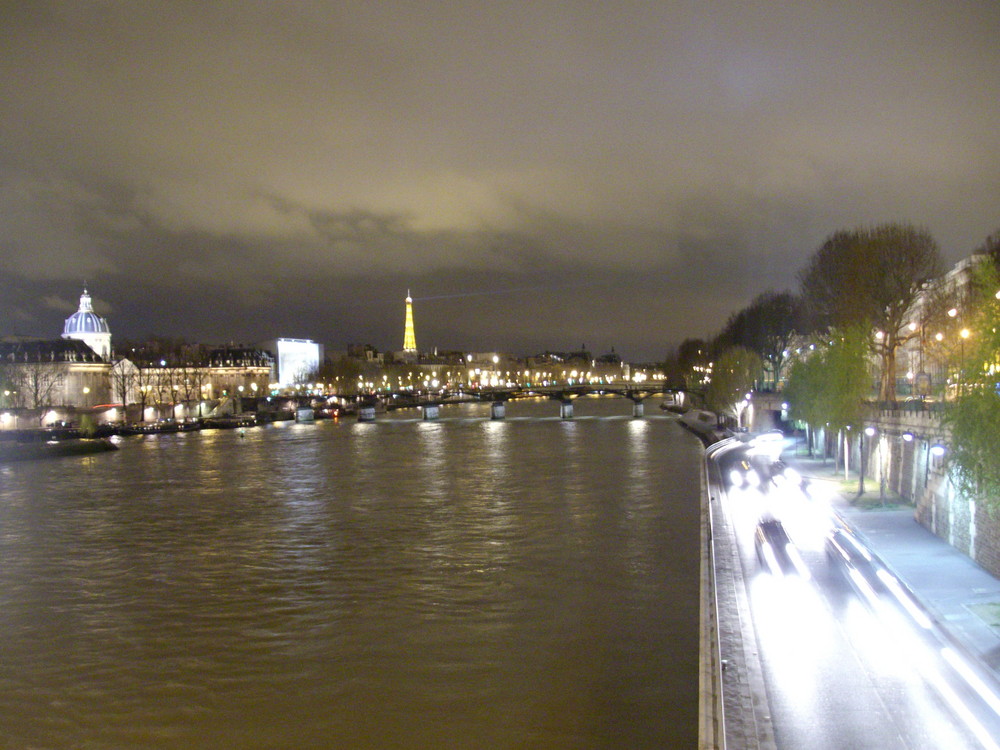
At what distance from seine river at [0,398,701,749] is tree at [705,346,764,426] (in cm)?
2052

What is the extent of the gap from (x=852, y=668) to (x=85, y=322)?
93348 mm

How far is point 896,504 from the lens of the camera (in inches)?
757

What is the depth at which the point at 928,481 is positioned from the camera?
56.2 feet

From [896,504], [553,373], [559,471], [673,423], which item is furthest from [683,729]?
[553,373]

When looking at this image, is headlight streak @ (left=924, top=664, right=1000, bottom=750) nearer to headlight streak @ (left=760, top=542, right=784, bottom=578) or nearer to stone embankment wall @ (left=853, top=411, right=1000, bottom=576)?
stone embankment wall @ (left=853, top=411, right=1000, bottom=576)

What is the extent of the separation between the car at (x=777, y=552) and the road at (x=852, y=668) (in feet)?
0.42

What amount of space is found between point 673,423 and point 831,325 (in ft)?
90.9

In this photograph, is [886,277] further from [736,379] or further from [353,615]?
[353,615]

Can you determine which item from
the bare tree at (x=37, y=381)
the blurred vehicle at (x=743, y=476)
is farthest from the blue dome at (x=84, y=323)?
the blurred vehicle at (x=743, y=476)

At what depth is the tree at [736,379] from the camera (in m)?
48.2

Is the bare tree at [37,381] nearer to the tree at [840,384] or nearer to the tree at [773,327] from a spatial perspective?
the tree at [773,327]

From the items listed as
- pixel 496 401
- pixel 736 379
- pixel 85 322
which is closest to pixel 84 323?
pixel 85 322

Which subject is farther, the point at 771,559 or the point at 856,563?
the point at 771,559

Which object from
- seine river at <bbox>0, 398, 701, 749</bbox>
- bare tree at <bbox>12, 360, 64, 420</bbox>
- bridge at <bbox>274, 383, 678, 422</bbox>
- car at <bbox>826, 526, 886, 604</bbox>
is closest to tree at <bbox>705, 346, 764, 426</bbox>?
bridge at <bbox>274, 383, 678, 422</bbox>
